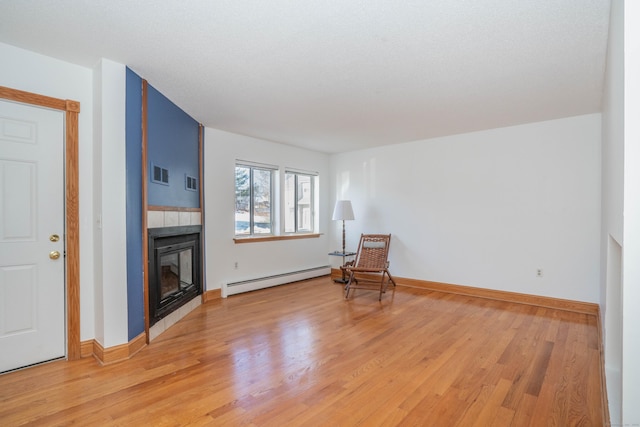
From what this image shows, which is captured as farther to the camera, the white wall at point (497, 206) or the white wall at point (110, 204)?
the white wall at point (497, 206)

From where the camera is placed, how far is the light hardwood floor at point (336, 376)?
73.0 inches

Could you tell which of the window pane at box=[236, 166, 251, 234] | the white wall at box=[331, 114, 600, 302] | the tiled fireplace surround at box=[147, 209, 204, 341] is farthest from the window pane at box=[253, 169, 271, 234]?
the white wall at box=[331, 114, 600, 302]

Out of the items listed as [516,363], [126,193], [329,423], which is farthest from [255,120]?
[516,363]

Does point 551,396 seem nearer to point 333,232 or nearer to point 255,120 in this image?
point 255,120

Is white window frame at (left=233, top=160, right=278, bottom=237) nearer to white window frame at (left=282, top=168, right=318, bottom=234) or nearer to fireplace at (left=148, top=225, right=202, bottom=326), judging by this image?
white window frame at (left=282, top=168, right=318, bottom=234)

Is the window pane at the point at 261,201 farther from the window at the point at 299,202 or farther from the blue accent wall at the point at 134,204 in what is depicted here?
the blue accent wall at the point at 134,204

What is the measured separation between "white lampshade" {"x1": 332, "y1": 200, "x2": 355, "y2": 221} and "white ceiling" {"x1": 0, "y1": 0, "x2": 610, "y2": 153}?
6.68 ft

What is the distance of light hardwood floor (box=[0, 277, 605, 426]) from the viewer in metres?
1.85

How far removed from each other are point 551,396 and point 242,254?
12.8 ft

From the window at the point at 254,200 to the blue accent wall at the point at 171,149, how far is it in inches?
34.3

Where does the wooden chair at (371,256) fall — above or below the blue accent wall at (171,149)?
below

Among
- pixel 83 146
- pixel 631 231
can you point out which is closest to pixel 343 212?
pixel 83 146

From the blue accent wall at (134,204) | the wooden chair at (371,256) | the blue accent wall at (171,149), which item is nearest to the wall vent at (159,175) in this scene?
the blue accent wall at (171,149)

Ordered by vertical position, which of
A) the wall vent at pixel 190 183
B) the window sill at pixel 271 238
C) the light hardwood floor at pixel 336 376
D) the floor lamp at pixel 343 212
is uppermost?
the wall vent at pixel 190 183
